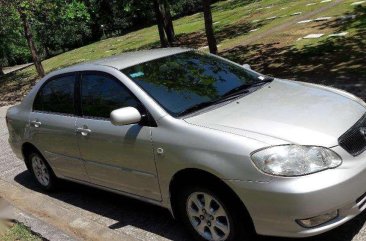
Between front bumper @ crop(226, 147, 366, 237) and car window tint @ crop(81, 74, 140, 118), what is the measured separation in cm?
155

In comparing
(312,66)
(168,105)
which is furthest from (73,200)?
(312,66)

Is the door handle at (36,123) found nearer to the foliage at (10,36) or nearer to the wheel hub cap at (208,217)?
the wheel hub cap at (208,217)

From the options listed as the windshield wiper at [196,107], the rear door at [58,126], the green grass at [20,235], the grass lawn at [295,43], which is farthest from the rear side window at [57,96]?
the grass lawn at [295,43]

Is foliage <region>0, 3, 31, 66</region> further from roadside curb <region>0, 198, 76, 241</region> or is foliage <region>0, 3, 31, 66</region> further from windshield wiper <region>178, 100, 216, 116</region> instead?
windshield wiper <region>178, 100, 216, 116</region>

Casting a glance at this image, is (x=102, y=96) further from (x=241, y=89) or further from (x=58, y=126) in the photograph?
(x=241, y=89)

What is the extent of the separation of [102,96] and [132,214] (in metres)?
1.33

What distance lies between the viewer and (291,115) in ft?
13.0

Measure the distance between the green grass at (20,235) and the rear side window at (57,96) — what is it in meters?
1.36

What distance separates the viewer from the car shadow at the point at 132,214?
13.5 feet

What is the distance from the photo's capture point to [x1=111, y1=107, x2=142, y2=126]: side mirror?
4258mm

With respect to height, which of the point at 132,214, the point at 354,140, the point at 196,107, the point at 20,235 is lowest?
the point at 132,214

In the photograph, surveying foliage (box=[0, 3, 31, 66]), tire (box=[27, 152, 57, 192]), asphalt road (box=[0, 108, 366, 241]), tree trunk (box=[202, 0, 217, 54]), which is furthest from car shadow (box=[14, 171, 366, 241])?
foliage (box=[0, 3, 31, 66])

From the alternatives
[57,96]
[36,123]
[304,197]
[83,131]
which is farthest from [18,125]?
[304,197]

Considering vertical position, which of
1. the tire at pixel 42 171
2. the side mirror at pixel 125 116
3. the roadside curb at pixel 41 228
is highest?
the side mirror at pixel 125 116
